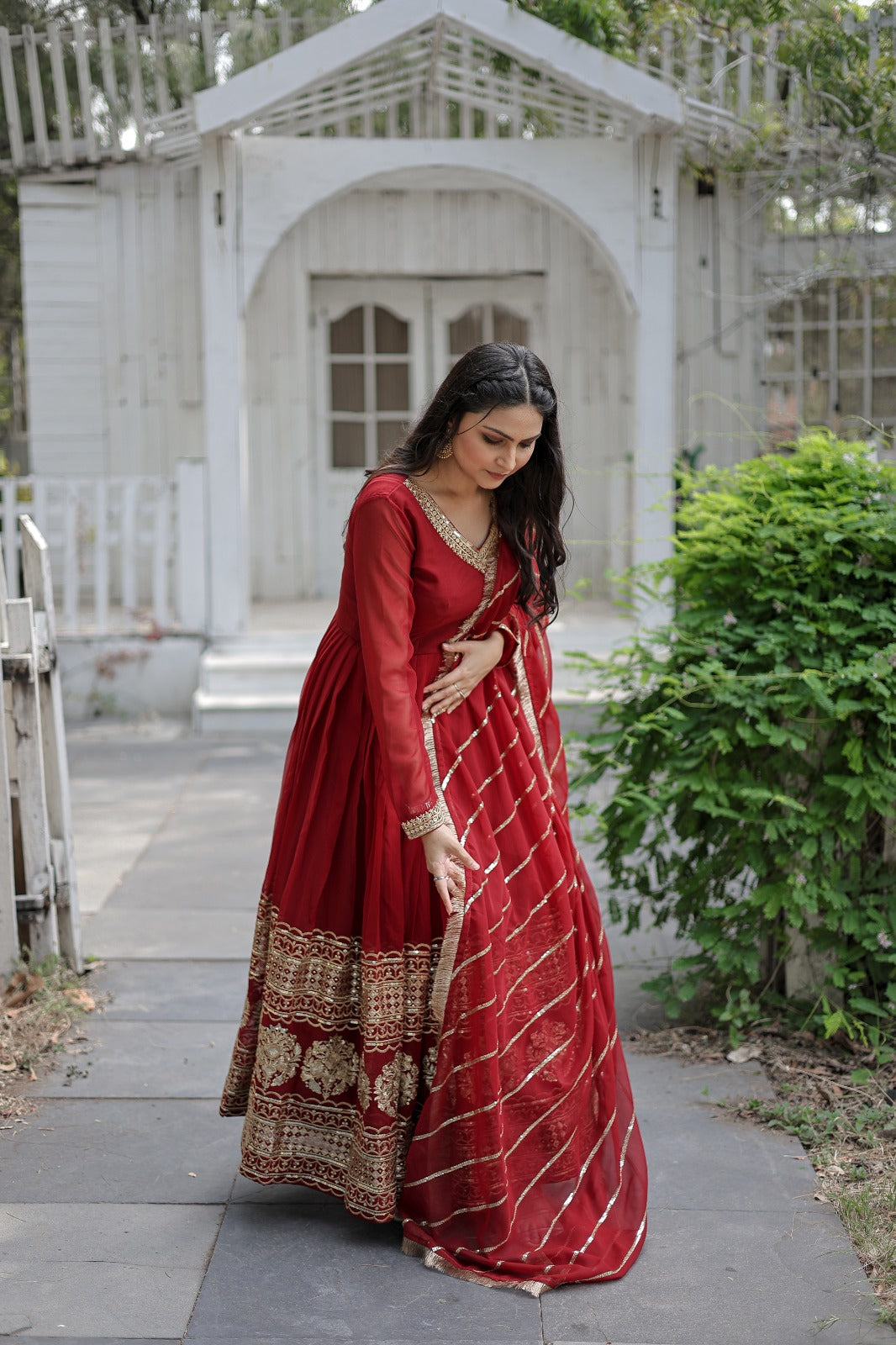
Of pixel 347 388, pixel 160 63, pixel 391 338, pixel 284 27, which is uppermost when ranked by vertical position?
pixel 284 27

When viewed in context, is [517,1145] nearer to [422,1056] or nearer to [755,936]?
[422,1056]

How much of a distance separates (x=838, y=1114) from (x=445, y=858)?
128cm

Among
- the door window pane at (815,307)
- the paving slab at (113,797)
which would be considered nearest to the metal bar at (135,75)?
the paving slab at (113,797)

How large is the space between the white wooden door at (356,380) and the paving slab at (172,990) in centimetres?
627

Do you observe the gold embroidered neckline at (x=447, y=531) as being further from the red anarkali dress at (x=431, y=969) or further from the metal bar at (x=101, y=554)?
the metal bar at (x=101, y=554)

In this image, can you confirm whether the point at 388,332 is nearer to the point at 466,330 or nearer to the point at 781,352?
the point at 466,330

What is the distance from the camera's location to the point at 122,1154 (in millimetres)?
2969

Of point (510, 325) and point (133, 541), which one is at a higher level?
point (510, 325)

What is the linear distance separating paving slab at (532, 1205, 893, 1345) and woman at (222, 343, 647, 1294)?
0.06 meters

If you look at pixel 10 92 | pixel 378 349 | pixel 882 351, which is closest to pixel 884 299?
pixel 882 351

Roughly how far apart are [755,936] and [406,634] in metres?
1.54

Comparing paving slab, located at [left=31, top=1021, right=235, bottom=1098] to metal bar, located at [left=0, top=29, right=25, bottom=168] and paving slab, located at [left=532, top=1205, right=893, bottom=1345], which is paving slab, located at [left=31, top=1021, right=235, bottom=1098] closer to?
paving slab, located at [left=532, top=1205, right=893, bottom=1345]

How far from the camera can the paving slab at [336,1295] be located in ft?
7.46

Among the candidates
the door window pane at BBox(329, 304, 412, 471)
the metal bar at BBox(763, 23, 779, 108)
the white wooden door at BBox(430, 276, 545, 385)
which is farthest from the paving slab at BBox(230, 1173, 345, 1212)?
the white wooden door at BBox(430, 276, 545, 385)
